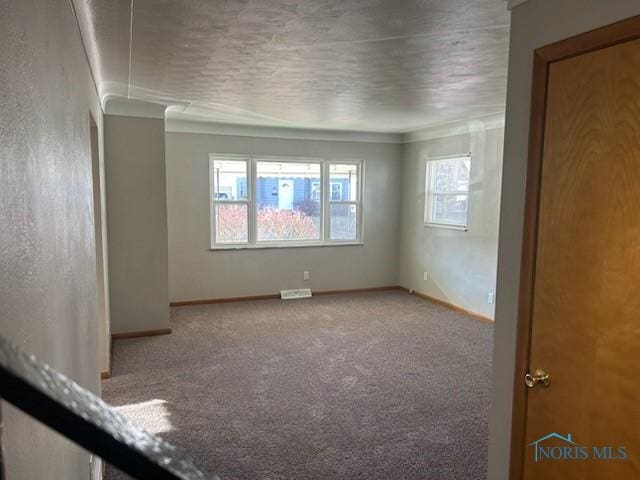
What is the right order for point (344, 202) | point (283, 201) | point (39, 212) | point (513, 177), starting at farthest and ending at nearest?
point (344, 202) < point (283, 201) < point (513, 177) < point (39, 212)

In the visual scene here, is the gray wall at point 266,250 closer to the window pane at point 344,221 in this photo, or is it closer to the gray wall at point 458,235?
the window pane at point 344,221

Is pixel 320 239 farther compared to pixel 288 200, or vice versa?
pixel 320 239

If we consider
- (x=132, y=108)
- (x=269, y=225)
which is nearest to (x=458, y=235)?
(x=269, y=225)

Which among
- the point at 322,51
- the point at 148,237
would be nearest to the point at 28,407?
the point at 322,51

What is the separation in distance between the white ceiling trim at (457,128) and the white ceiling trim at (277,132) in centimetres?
36

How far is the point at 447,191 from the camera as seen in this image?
6.16 meters

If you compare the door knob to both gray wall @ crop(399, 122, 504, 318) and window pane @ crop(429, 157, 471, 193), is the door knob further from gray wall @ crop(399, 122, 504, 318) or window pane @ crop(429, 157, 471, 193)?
window pane @ crop(429, 157, 471, 193)

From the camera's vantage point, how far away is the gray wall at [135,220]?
450cm

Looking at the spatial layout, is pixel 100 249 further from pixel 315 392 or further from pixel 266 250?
pixel 266 250

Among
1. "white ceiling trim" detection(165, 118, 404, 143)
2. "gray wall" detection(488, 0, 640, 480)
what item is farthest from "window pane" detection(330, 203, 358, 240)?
"gray wall" detection(488, 0, 640, 480)

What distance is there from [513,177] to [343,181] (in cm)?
519

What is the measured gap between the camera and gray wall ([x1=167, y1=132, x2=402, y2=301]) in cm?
593

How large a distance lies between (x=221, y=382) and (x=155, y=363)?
2.57 ft

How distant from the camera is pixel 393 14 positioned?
2117mm
